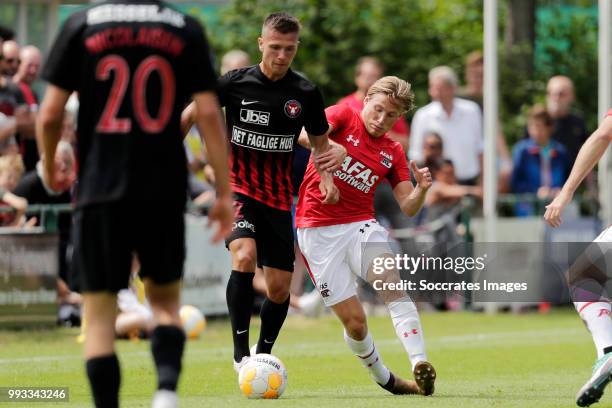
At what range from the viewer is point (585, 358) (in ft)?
39.0

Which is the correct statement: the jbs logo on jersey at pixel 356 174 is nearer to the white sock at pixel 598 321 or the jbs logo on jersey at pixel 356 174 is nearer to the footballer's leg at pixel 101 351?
the white sock at pixel 598 321

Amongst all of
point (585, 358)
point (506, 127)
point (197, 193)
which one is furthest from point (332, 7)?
point (585, 358)

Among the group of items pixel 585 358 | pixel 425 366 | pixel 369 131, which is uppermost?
pixel 369 131

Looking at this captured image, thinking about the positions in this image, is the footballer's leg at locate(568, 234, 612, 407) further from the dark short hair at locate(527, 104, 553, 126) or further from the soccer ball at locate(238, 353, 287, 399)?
the dark short hair at locate(527, 104, 553, 126)

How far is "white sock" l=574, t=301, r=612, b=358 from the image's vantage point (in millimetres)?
8477

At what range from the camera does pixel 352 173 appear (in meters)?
9.64

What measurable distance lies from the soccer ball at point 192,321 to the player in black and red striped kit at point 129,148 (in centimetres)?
700

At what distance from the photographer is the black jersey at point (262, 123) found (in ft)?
31.2

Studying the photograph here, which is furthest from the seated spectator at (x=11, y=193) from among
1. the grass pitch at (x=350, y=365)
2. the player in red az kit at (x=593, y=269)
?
the player in red az kit at (x=593, y=269)

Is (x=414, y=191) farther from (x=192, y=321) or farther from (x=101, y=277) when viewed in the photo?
(x=192, y=321)

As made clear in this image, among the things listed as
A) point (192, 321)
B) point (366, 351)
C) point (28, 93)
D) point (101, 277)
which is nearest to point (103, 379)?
point (101, 277)

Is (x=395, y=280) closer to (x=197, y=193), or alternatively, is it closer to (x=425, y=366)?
(x=425, y=366)

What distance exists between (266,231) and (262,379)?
1215 millimetres

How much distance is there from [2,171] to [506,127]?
35.4 feet
